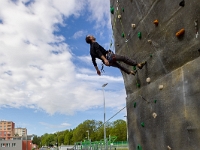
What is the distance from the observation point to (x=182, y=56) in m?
3.38

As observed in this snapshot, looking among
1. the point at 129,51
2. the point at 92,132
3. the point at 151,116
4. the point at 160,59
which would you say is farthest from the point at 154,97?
the point at 92,132

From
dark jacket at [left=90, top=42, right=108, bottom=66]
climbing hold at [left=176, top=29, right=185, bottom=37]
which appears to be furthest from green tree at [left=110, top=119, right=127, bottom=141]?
climbing hold at [left=176, top=29, right=185, bottom=37]

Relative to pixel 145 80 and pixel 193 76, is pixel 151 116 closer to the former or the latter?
pixel 145 80

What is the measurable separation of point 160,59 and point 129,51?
4.20 feet

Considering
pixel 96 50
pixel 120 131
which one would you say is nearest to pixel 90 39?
pixel 96 50

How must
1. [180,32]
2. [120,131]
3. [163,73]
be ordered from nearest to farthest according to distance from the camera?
1. [180,32]
2. [163,73]
3. [120,131]

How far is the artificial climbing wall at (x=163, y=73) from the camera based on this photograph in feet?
10.3

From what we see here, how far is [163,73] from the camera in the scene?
3.83 m

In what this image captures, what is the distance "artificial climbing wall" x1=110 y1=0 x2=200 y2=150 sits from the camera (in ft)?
10.3

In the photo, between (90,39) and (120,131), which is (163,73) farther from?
(120,131)

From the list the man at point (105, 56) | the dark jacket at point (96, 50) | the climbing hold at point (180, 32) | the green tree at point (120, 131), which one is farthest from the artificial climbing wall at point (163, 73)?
the green tree at point (120, 131)

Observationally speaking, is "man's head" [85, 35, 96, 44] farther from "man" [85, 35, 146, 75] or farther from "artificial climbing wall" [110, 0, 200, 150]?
"artificial climbing wall" [110, 0, 200, 150]

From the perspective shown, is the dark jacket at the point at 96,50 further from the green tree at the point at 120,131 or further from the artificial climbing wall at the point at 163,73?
the green tree at the point at 120,131

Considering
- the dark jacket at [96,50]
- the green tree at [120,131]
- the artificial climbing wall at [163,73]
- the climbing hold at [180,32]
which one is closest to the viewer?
the artificial climbing wall at [163,73]
